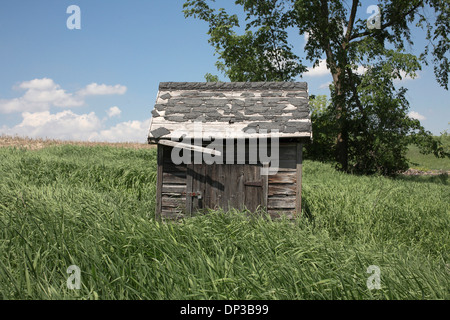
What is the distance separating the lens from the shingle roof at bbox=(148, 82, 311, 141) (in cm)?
692

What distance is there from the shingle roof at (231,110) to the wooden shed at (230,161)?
20 millimetres

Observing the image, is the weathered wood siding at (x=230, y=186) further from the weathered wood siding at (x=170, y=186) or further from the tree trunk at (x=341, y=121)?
the tree trunk at (x=341, y=121)

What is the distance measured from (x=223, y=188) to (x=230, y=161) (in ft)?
1.75

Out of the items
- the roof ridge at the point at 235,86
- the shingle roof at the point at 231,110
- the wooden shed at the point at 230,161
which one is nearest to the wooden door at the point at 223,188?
the wooden shed at the point at 230,161

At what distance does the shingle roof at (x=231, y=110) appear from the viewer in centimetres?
692

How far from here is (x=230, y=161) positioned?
6.87 meters

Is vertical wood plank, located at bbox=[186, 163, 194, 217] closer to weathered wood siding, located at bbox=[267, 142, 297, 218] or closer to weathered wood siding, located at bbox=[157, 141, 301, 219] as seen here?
weathered wood siding, located at bbox=[157, 141, 301, 219]

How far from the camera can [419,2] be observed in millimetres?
17625

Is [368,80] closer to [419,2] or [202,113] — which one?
[419,2]

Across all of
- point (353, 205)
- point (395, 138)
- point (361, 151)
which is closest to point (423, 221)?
point (353, 205)

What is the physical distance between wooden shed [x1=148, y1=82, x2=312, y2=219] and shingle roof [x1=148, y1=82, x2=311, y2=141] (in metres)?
0.02

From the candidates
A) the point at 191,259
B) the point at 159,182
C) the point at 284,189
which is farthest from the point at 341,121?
the point at 191,259

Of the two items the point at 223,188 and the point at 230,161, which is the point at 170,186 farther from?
the point at 230,161
